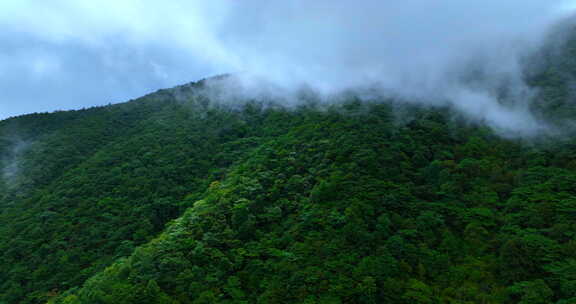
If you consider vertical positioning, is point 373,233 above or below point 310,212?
below

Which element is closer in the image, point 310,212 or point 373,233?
point 373,233

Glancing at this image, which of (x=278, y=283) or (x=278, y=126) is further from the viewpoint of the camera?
(x=278, y=126)

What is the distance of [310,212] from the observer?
2955 centimetres

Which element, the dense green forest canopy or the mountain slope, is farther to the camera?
the dense green forest canopy

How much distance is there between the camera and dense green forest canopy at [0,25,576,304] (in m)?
23.6

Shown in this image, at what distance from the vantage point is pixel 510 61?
190 ft

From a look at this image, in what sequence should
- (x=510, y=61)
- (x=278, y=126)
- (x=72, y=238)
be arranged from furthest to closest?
(x=510, y=61), (x=278, y=126), (x=72, y=238)

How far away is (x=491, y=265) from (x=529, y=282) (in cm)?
243

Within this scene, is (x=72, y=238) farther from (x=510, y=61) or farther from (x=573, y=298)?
(x=510, y=61)

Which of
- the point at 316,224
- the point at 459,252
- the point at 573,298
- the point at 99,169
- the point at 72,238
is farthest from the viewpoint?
the point at 99,169

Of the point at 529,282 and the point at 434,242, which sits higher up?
the point at 434,242

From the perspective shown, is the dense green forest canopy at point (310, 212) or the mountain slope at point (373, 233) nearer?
the mountain slope at point (373, 233)

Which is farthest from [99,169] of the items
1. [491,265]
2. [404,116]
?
[491,265]

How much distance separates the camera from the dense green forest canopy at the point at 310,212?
77.5 feet
